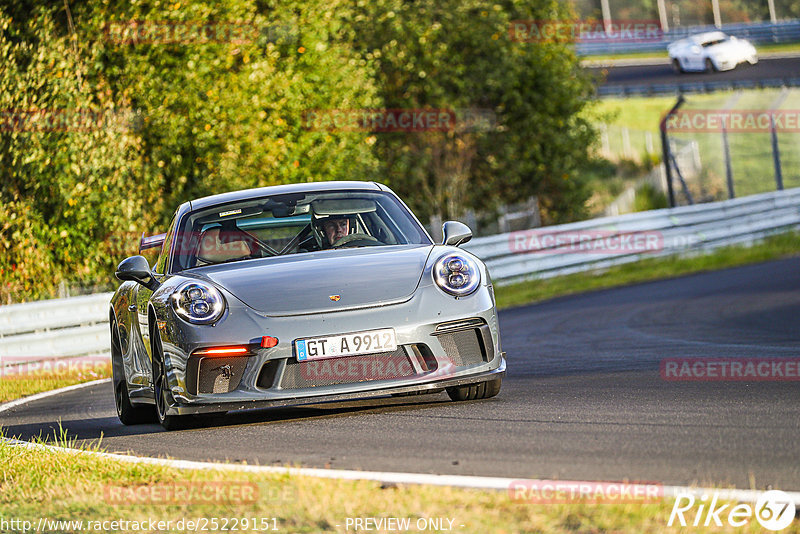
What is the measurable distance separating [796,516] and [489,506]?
37.3 inches

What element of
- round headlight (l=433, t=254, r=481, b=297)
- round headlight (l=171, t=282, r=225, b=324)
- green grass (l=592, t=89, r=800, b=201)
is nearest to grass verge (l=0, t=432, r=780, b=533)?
round headlight (l=171, t=282, r=225, b=324)

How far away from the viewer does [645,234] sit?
2211cm

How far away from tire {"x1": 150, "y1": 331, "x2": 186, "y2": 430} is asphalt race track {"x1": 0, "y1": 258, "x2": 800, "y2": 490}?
8 cm

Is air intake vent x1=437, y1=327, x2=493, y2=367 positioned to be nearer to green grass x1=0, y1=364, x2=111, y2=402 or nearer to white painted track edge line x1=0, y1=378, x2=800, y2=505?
white painted track edge line x1=0, y1=378, x2=800, y2=505

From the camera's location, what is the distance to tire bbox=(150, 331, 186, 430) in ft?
21.8

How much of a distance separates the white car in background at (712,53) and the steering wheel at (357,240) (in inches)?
1612

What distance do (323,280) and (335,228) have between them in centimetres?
111

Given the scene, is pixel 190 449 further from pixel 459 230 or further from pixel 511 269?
pixel 511 269

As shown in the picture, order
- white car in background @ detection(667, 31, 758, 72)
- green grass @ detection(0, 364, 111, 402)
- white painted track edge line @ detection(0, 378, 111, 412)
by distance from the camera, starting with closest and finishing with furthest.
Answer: white painted track edge line @ detection(0, 378, 111, 412) → green grass @ detection(0, 364, 111, 402) → white car in background @ detection(667, 31, 758, 72)

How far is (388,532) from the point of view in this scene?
150 inches

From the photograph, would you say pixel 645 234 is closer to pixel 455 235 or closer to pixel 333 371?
pixel 455 235

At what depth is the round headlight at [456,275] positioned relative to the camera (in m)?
6.57

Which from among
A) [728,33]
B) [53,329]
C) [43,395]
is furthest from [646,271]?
[728,33]

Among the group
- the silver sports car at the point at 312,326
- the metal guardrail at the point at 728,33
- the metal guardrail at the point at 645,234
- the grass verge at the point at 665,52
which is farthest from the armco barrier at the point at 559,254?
the metal guardrail at the point at 728,33
